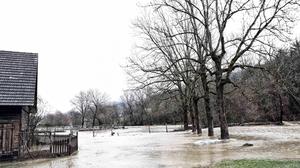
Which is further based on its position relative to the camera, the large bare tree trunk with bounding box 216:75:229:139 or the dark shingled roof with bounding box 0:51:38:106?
the large bare tree trunk with bounding box 216:75:229:139

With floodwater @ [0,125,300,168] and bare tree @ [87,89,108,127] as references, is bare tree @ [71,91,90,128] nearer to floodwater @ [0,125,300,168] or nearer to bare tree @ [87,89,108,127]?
bare tree @ [87,89,108,127]

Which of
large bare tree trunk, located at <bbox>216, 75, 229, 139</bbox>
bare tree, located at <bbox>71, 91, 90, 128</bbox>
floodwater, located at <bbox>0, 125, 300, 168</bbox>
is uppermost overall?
bare tree, located at <bbox>71, 91, 90, 128</bbox>

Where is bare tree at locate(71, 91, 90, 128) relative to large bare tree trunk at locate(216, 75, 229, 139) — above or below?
above

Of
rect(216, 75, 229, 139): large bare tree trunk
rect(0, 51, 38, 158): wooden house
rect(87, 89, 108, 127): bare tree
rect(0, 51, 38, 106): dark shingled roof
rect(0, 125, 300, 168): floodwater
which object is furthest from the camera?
rect(87, 89, 108, 127): bare tree

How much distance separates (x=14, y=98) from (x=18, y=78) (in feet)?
6.71

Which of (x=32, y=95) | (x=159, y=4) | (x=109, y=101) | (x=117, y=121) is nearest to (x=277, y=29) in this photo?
(x=159, y=4)

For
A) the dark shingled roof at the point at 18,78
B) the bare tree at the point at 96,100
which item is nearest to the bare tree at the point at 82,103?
the bare tree at the point at 96,100

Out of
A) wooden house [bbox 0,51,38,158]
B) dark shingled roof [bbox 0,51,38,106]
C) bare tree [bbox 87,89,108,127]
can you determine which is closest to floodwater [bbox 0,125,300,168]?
wooden house [bbox 0,51,38,158]

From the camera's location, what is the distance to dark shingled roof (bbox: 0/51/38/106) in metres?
17.8

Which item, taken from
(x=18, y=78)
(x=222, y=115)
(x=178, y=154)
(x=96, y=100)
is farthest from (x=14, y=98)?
(x=96, y=100)

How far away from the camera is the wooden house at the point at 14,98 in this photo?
1712 centimetres

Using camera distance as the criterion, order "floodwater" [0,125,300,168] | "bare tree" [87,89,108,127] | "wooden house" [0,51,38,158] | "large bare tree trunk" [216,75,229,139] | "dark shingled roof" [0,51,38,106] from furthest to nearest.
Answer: "bare tree" [87,89,108,127], "large bare tree trunk" [216,75,229,139], "dark shingled roof" [0,51,38,106], "wooden house" [0,51,38,158], "floodwater" [0,125,300,168]

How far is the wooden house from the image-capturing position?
1712cm

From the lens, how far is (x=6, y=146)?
1695 cm
